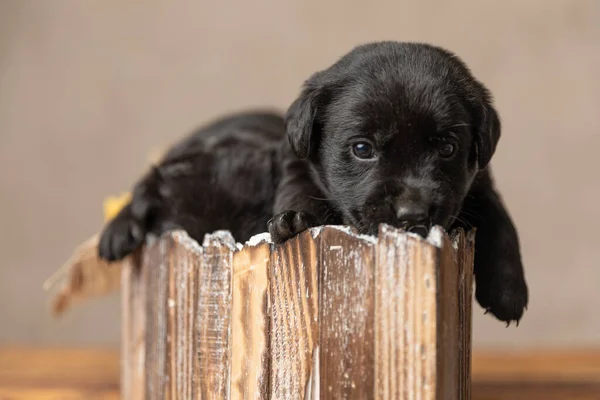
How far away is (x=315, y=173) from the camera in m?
1.68

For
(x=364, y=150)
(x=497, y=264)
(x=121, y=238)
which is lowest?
(x=497, y=264)

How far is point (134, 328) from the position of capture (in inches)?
78.1

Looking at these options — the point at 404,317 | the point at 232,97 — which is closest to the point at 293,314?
the point at 404,317

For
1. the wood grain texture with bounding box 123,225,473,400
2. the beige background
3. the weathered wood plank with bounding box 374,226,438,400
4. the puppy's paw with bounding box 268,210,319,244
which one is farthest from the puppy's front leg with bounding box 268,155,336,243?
the beige background

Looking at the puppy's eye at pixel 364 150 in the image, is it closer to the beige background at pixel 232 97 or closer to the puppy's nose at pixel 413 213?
the puppy's nose at pixel 413 213

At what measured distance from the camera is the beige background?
366cm

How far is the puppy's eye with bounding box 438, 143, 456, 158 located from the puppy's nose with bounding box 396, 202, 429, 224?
19cm

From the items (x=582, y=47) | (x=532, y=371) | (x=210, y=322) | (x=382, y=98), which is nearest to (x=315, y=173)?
(x=382, y=98)

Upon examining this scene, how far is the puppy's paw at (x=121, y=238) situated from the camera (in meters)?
1.91

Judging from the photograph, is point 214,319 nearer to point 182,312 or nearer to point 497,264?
point 182,312

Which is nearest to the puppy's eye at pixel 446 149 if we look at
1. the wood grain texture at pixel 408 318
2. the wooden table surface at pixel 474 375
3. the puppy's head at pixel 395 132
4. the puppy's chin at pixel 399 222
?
the puppy's head at pixel 395 132

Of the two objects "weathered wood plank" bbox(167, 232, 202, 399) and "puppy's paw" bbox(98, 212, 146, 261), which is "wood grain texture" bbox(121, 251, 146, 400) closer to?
"puppy's paw" bbox(98, 212, 146, 261)

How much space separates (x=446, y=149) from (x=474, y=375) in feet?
5.58

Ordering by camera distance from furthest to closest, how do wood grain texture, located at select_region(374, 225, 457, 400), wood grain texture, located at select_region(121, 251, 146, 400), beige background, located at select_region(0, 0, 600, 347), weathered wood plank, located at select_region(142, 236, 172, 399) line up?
beige background, located at select_region(0, 0, 600, 347) < wood grain texture, located at select_region(121, 251, 146, 400) < weathered wood plank, located at select_region(142, 236, 172, 399) < wood grain texture, located at select_region(374, 225, 457, 400)
